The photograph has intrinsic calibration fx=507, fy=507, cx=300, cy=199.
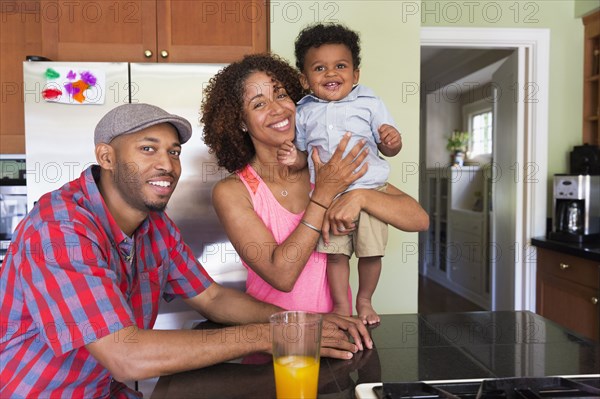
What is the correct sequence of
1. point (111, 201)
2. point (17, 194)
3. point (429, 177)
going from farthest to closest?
point (429, 177) < point (17, 194) < point (111, 201)

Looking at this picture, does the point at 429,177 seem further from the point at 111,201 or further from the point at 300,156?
the point at 111,201

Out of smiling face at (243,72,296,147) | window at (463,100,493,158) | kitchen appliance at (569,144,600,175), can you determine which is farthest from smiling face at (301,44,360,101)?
window at (463,100,493,158)

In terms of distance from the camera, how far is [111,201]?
3.95 feet

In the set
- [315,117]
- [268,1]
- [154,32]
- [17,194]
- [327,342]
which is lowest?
[327,342]

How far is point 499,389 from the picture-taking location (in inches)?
30.9

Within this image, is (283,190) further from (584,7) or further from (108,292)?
(584,7)

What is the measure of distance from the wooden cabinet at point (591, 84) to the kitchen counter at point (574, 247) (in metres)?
0.72

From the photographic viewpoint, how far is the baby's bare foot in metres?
1.27

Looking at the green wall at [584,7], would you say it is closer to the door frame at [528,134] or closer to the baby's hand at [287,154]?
the door frame at [528,134]

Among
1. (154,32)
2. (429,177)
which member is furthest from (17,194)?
(429,177)

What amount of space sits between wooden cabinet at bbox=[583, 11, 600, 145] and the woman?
2297 millimetres

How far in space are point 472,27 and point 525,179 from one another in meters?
1.02

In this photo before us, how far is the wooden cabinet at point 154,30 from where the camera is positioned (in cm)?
222

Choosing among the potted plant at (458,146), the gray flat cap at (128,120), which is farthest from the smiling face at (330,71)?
the potted plant at (458,146)
